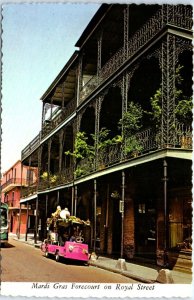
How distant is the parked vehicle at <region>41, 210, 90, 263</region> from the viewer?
15.0 metres

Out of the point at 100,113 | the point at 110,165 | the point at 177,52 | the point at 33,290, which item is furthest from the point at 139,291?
the point at 100,113

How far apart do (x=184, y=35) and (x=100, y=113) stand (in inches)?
281


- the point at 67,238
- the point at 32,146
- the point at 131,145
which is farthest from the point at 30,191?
the point at 131,145

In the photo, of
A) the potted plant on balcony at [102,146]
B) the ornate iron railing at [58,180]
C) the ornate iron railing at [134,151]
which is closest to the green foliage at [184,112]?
the ornate iron railing at [134,151]

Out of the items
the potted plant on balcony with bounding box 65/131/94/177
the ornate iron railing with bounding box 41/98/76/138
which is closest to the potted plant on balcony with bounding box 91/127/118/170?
the potted plant on balcony with bounding box 65/131/94/177

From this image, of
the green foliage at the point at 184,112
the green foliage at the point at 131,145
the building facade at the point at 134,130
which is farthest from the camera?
the green foliage at the point at 131,145

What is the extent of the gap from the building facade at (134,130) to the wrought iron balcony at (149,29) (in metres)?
0.03

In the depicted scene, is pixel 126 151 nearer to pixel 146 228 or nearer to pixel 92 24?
pixel 146 228

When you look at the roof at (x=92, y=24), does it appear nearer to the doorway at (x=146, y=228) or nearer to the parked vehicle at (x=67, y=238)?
the doorway at (x=146, y=228)

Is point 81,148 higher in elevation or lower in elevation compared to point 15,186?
higher

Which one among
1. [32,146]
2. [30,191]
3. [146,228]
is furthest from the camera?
[30,191]

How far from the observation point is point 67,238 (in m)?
15.9

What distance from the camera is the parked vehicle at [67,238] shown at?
14992 mm

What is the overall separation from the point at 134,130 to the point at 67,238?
4.62m
